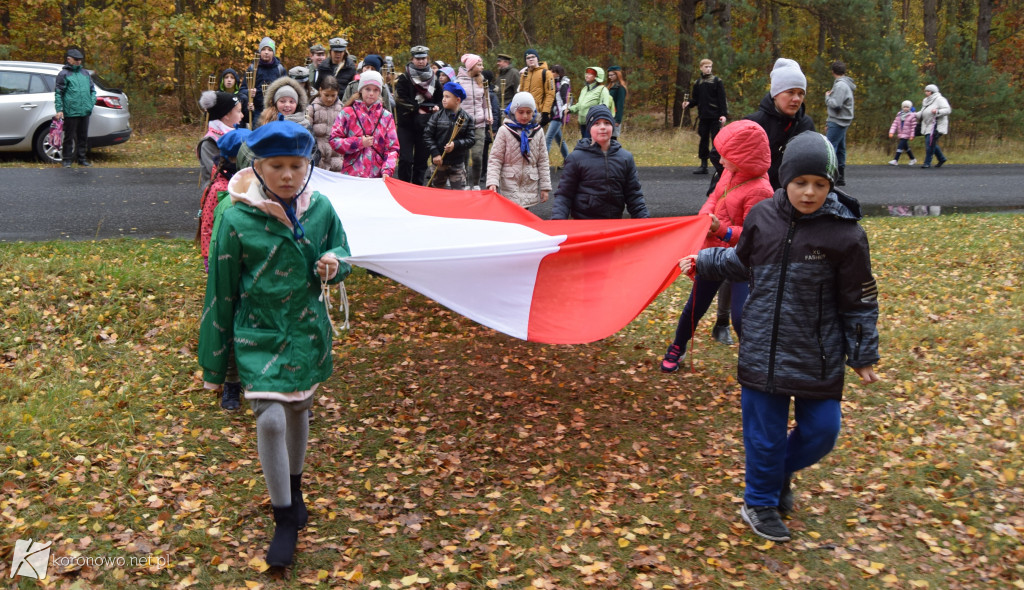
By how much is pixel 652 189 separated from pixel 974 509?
1074 cm

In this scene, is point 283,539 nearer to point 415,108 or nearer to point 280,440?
point 280,440

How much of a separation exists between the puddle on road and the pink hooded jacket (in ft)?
27.4

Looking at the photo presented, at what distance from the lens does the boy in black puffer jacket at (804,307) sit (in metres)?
3.88

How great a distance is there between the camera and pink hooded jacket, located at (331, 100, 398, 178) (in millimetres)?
8211

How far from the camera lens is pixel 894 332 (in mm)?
7625

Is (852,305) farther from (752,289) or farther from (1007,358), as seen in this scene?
(1007,358)

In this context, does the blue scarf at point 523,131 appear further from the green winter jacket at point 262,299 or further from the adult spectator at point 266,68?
the adult spectator at point 266,68

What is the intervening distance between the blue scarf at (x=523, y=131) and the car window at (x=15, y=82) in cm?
1198

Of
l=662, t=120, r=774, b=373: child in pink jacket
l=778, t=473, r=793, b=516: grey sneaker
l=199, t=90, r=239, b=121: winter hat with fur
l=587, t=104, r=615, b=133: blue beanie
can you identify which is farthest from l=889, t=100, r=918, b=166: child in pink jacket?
l=778, t=473, r=793, b=516: grey sneaker

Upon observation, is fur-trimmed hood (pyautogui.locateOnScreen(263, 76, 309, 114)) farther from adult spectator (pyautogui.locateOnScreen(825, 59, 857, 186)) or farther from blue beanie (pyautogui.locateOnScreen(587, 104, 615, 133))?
adult spectator (pyautogui.locateOnScreen(825, 59, 857, 186))

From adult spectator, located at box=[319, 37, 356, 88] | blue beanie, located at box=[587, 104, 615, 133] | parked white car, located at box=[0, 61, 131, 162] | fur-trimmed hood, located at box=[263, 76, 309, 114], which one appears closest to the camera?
blue beanie, located at box=[587, 104, 615, 133]

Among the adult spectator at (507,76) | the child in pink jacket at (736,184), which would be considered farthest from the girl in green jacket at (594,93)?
the child in pink jacket at (736,184)

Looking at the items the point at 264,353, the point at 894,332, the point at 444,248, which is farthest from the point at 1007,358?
the point at 264,353

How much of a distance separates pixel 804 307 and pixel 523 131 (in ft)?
14.8
